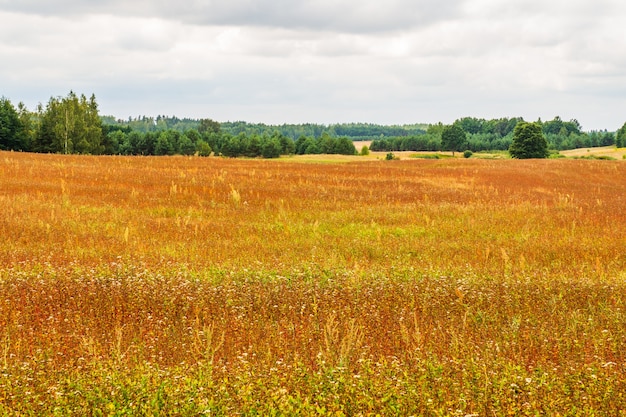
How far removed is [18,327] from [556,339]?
6921 mm

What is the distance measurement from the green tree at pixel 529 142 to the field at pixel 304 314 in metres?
74.9

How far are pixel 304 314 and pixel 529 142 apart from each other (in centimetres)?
8760

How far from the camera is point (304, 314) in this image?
845 cm

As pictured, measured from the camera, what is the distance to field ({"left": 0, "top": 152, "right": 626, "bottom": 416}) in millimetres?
5711

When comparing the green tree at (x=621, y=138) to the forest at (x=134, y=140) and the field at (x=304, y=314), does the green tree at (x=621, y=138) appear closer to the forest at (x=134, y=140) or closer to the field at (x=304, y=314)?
the forest at (x=134, y=140)

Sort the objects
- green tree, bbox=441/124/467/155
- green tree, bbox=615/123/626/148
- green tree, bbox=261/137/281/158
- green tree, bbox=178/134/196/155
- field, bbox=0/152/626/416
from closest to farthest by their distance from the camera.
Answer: field, bbox=0/152/626/416
green tree, bbox=441/124/467/155
green tree, bbox=261/137/281/158
green tree, bbox=178/134/196/155
green tree, bbox=615/123/626/148

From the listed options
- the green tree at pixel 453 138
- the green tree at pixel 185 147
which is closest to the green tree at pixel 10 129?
the green tree at pixel 185 147

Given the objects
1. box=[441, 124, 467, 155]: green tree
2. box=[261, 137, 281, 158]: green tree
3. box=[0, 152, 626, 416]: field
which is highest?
box=[441, 124, 467, 155]: green tree

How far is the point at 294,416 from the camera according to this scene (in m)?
5.33

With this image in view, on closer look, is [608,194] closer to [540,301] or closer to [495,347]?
[540,301]

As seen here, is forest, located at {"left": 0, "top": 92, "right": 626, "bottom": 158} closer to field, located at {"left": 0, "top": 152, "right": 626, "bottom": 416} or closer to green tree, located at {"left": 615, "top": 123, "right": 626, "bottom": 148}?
green tree, located at {"left": 615, "top": 123, "right": 626, "bottom": 148}

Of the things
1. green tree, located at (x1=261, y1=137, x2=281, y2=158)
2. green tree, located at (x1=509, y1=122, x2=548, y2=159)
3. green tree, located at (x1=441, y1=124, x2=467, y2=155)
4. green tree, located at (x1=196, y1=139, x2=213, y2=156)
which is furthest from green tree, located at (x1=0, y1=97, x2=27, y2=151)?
green tree, located at (x1=441, y1=124, x2=467, y2=155)

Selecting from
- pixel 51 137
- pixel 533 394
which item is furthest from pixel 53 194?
pixel 51 137

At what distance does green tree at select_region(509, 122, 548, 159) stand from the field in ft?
246
